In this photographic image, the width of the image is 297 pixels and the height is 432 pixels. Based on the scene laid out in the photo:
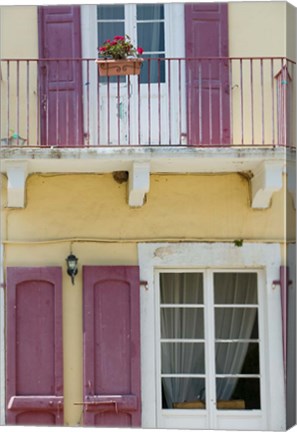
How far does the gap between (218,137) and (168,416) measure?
2443mm

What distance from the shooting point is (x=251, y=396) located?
7824 mm

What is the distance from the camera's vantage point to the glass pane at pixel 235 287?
7.94 meters

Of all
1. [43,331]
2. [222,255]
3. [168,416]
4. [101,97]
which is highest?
[101,97]

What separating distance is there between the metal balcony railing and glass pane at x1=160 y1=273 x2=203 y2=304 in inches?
45.8

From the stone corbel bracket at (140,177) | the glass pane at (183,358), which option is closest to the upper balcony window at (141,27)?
the stone corbel bracket at (140,177)

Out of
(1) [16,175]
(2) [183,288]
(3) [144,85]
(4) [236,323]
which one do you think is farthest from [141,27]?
(4) [236,323]

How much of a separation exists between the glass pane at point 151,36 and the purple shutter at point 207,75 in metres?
0.24

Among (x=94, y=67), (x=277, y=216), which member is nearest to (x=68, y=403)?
(x=277, y=216)

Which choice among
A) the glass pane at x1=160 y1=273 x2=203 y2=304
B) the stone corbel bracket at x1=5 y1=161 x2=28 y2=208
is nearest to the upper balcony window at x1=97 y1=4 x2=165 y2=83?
the stone corbel bracket at x1=5 y1=161 x2=28 y2=208

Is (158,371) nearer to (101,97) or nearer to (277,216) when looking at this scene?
(277,216)

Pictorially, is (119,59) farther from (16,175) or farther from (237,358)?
(237,358)

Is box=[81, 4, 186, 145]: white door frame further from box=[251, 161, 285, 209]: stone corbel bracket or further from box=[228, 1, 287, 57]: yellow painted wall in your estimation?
box=[251, 161, 285, 209]: stone corbel bracket

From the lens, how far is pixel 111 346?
25.1 feet

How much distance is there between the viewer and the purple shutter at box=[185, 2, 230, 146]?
310 inches
